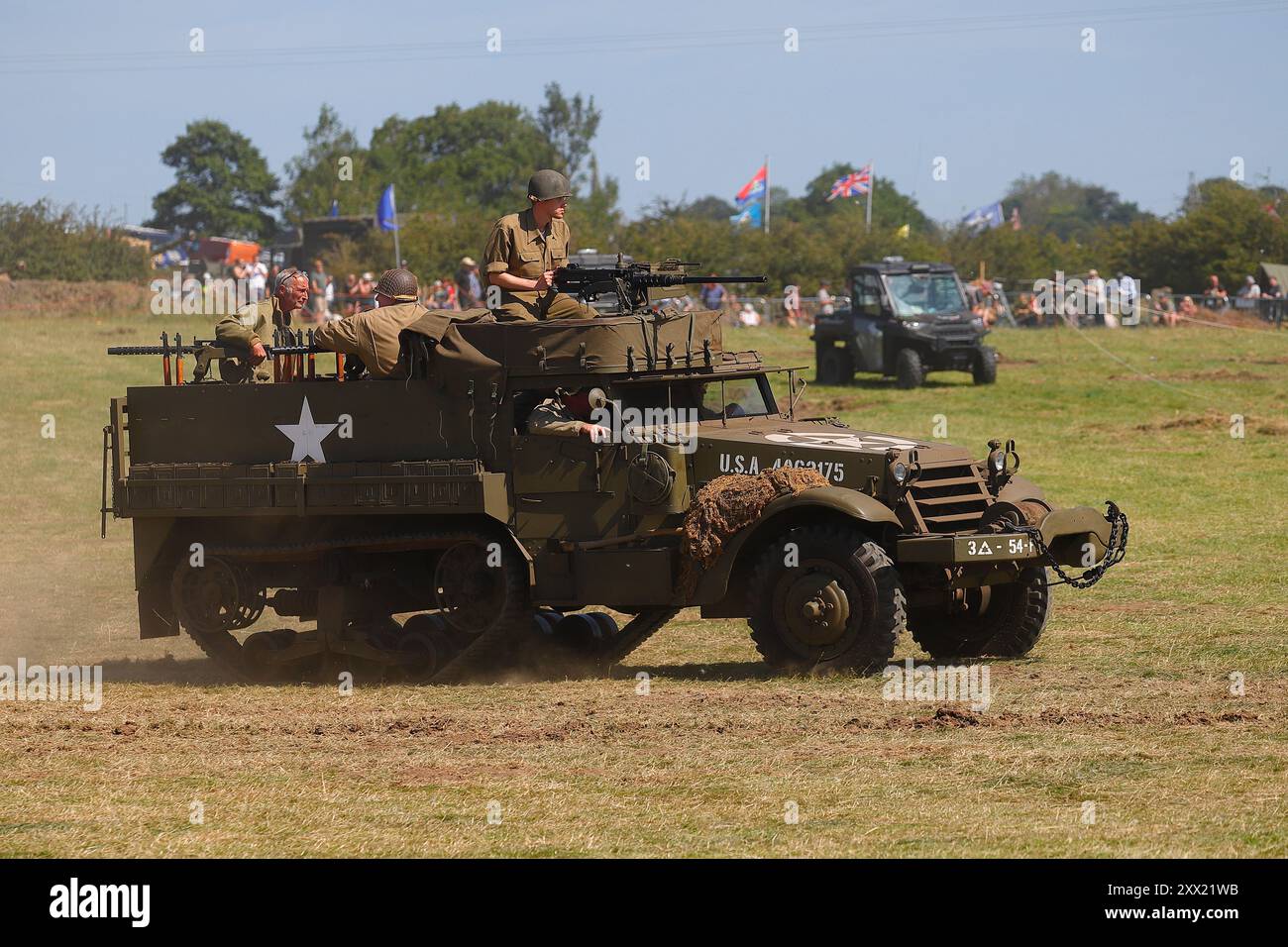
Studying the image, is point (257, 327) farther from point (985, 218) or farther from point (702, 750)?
point (985, 218)

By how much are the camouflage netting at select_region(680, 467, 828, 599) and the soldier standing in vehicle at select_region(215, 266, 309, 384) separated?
3239 mm

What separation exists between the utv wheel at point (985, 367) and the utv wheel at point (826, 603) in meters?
19.7

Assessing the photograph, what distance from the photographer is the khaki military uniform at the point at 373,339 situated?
12898 millimetres

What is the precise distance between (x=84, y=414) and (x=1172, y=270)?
1308 inches

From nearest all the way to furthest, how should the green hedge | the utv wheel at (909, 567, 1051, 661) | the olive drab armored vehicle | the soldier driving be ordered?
the soldier driving < the utv wheel at (909, 567, 1051, 661) < the olive drab armored vehicle < the green hedge

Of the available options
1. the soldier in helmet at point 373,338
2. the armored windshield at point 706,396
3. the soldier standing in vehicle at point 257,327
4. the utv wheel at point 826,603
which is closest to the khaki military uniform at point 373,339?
the soldier in helmet at point 373,338

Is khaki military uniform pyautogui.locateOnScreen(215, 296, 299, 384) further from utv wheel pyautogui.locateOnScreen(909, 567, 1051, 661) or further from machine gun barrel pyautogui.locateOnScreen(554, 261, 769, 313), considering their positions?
utv wheel pyautogui.locateOnScreen(909, 567, 1051, 661)

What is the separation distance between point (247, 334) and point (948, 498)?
4918mm

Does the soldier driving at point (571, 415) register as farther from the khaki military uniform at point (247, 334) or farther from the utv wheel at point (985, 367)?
the utv wheel at point (985, 367)

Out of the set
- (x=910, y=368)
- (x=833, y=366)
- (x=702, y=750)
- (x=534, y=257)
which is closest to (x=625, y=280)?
(x=534, y=257)

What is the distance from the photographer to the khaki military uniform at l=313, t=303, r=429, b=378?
1290cm

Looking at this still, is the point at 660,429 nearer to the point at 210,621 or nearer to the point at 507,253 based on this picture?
the point at 507,253

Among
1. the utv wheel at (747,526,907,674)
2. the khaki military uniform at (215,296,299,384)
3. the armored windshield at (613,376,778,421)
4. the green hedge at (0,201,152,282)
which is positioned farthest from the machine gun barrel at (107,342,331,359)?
the green hedge at (0,201,152,282)

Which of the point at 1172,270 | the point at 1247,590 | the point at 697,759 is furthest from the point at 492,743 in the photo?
the point at 1172,270
